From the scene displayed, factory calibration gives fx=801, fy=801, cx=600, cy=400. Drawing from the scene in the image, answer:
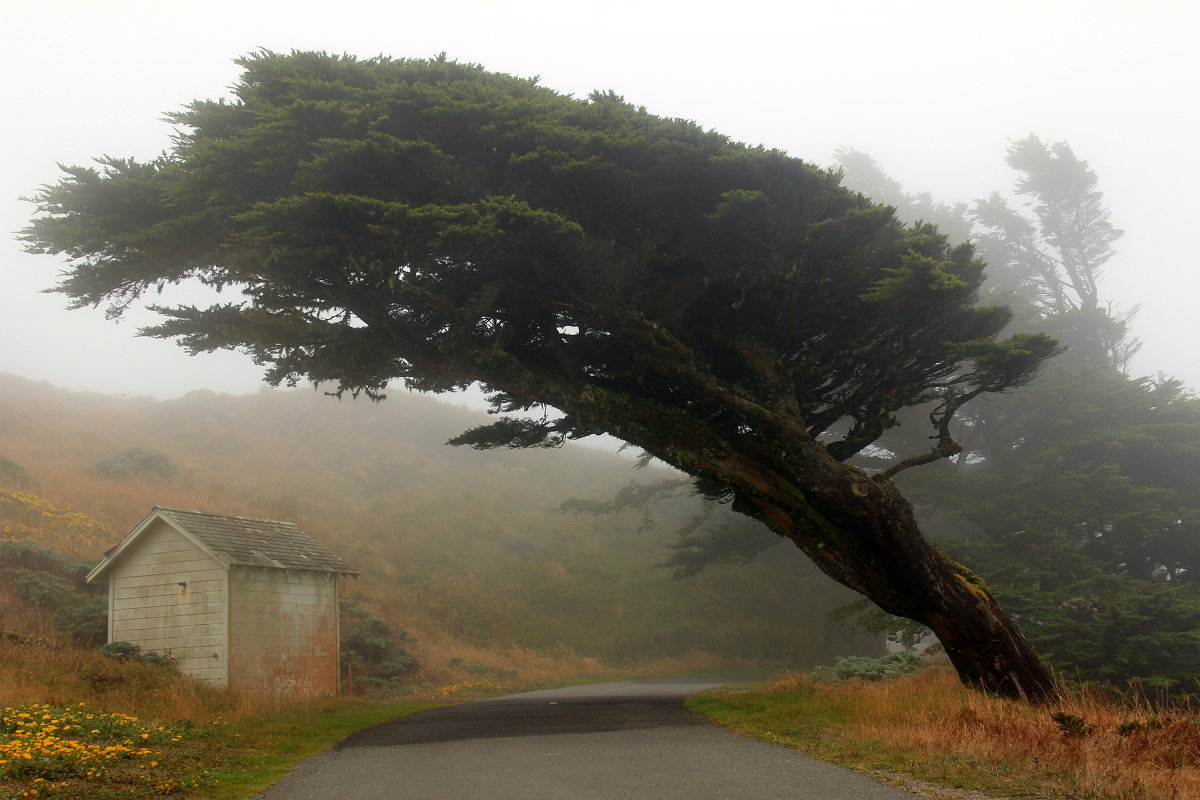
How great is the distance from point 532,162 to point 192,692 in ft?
34.6

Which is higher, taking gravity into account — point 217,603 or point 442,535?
point 442,535

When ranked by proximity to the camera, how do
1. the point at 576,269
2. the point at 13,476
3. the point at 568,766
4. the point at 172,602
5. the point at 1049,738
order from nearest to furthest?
the point at 1049,738 → the point at 568,766 → the point at 576,269 → the point at 172,602 → the point at 13,476

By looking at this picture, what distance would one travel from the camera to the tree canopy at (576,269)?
41.5 feet

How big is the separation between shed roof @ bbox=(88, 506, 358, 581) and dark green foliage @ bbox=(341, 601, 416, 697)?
119 inches

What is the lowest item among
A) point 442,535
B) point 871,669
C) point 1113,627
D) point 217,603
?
point 871,669

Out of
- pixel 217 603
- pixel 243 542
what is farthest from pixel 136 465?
pixel 217 603

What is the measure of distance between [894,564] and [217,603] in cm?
Answer: 1321

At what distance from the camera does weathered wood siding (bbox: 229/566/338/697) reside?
1652 cm

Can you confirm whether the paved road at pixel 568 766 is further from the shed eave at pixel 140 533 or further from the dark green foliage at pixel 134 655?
the shed eave at pixel 140 533

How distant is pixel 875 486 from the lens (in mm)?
12984

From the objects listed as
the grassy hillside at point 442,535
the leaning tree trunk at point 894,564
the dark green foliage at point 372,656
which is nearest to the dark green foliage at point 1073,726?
the leaning tree trunk at point 894,564

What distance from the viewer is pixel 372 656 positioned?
23.0 meters

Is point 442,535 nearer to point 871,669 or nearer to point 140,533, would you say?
point 140,533

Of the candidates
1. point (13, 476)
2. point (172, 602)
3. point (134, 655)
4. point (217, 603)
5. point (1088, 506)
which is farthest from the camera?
point (13, 476)
